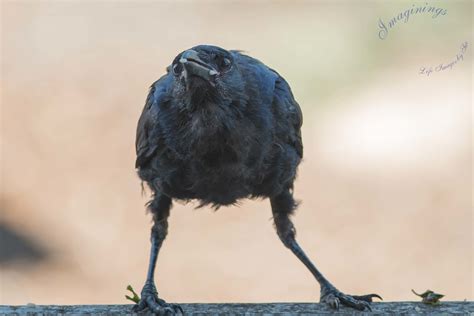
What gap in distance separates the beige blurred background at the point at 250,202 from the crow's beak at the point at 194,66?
386 cm

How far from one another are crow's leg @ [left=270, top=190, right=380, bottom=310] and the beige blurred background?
224cm

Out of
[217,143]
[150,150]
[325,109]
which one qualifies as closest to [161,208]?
[150,150]

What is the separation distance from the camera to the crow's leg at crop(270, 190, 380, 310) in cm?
543

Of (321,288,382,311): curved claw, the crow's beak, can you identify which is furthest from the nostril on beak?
(321,288,382,311): curved claw

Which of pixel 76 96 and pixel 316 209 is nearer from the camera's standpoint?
pixel 316 209

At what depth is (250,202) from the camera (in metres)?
9.70

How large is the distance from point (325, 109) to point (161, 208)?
4774 millimetres

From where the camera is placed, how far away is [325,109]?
34.3 feet

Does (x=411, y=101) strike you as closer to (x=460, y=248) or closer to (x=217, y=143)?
(x=460, y=248)

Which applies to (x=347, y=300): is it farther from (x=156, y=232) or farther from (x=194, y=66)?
(x=194, y=66)

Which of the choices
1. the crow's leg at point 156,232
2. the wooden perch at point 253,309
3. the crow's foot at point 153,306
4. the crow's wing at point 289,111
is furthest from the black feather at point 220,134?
the wooden perch at point 253,309

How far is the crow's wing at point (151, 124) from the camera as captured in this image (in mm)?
5227

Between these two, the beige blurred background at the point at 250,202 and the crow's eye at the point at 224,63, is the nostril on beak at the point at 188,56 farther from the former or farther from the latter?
the beige blurred background at the point at 250,202

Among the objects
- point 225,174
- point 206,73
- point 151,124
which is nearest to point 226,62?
point 206,73
